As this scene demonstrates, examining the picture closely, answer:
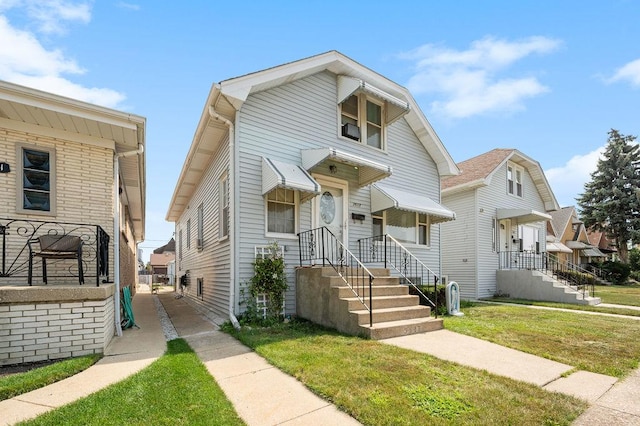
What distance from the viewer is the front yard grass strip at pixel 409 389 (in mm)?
3078

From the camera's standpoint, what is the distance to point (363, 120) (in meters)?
10.3

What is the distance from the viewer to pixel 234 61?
9.77 metres

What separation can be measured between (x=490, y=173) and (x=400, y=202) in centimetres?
688

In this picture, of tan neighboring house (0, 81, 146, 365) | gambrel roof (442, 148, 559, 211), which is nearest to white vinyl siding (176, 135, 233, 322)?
tan neighboring house (0, 81, 146, 365)

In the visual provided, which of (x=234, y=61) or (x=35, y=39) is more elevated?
(x=234, y=61)

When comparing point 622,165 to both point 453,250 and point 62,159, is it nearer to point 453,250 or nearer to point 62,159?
point 453,250

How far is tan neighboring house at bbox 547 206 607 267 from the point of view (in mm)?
30250

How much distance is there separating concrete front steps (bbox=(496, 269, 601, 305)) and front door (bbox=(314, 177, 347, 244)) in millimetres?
9258

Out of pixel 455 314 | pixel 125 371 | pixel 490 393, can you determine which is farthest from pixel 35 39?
pixel 455 314

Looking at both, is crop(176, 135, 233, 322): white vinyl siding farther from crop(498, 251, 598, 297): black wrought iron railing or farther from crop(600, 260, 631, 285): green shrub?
crop(600, 260, 631, 285): green shrub

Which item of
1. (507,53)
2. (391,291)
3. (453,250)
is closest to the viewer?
(391,291)

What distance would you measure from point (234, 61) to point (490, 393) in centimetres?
984

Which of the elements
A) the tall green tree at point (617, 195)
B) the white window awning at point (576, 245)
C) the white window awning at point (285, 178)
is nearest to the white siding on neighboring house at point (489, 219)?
the white window awning at point (285, 178)

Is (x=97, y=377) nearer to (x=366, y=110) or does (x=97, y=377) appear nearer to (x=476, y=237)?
(x=366, y=110)
